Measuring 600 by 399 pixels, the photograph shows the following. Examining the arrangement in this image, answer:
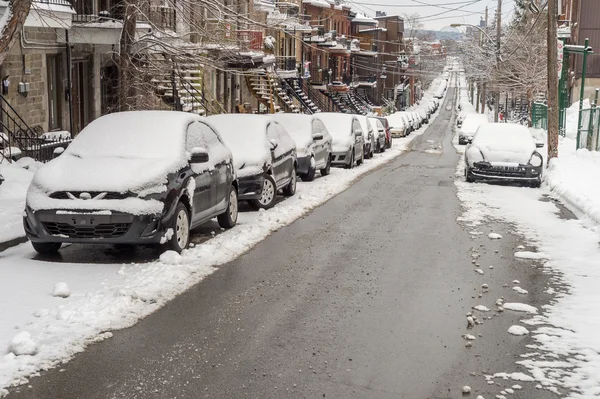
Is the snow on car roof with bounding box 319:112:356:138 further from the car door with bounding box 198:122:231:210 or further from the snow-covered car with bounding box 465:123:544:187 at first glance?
the car door with bounding box 198:122:231:210

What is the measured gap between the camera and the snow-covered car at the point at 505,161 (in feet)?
64.7

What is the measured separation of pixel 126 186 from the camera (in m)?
9.38

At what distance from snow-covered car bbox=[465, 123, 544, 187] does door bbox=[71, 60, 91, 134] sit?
475 inches

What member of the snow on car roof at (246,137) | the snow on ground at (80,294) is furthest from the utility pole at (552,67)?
the snow on ground at (80,294)

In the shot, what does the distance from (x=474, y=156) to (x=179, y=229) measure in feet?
38.1

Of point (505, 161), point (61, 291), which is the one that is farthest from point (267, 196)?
point (505, 161)

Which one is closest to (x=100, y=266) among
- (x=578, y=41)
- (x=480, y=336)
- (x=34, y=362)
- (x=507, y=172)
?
(x=34, y=362)

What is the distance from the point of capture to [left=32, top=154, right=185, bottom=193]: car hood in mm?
9406

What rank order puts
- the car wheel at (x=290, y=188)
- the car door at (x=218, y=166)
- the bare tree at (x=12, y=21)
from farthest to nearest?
the car wheel at (x=290, y=188)
the car door at (x=218, y=166)
the bare tree at (x=12, y=21)

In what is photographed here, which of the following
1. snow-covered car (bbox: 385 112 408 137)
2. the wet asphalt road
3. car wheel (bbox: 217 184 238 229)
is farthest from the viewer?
snow-covered car (bbox: 385 112 408 137)

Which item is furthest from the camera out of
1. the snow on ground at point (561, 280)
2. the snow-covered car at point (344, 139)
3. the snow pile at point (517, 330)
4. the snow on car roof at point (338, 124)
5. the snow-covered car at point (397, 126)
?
the snow-covered car at point (397, 126)

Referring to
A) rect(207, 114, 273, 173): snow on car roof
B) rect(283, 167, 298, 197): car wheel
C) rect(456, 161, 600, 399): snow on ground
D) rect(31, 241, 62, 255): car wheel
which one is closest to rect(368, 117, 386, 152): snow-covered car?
rect(456, 161, 600, 399): snow on ground

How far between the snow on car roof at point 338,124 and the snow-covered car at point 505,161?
5.38 m

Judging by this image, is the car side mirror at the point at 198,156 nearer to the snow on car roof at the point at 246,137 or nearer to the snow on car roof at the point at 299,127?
the snow on car roof at the point at 246,137
